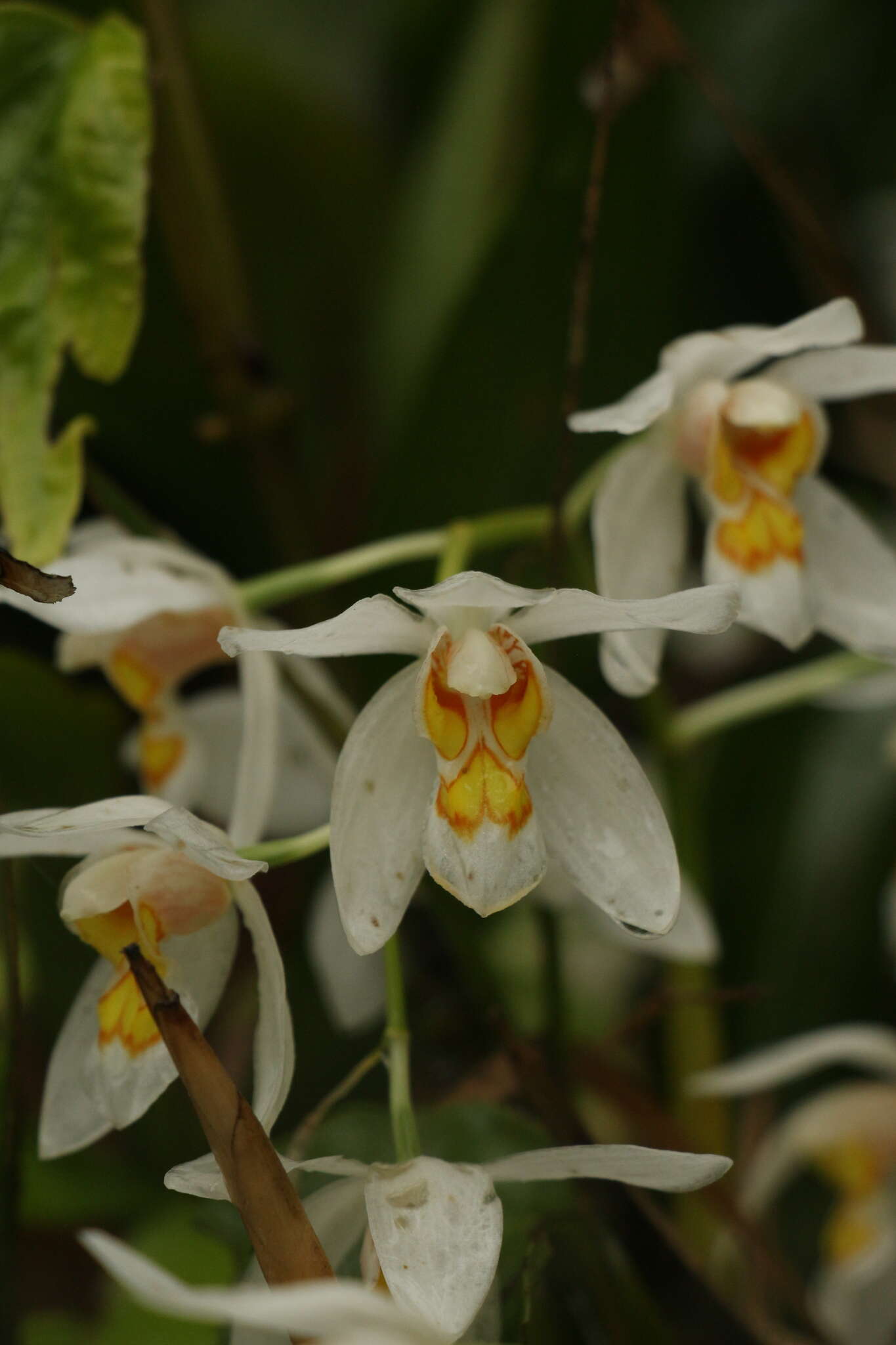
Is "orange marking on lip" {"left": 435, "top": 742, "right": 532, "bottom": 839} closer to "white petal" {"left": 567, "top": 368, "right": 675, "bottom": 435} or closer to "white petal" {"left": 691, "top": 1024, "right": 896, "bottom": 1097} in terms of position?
"white petal" {"left": 567, "top": 368, "right": 675, "bottom": 435}

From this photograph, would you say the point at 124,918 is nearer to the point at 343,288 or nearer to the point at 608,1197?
the point at 608,1197

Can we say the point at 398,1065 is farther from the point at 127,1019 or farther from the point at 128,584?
the point at 128,584

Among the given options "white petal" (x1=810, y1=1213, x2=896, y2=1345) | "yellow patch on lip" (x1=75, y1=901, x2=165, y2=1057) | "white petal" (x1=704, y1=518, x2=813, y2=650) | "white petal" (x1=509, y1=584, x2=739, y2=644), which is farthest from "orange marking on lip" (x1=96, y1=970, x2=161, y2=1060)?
"white petal" (x1=810, y1=1213, x2=896, y2=1345)

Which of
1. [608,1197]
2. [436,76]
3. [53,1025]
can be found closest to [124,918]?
[53,1025]

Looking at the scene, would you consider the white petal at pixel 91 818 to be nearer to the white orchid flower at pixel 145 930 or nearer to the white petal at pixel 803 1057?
the white orchid flower at pixel 145 930

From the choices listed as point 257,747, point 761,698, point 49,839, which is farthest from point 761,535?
point 49,839

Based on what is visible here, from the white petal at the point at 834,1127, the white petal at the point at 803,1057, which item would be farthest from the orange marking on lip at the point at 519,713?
the white petal at the point at 834,1127
